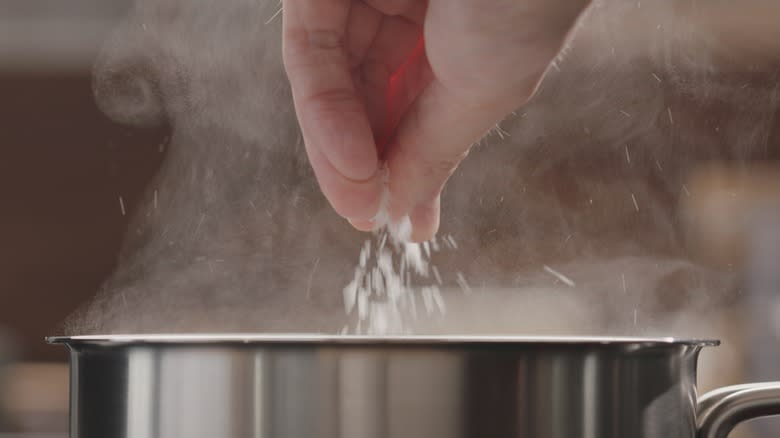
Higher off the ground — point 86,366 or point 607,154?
point 607,154

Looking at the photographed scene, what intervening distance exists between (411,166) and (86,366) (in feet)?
0.69

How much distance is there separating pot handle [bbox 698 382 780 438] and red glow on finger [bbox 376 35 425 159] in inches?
9.2

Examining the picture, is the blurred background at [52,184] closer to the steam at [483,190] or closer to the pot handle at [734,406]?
the steam at [483,190]

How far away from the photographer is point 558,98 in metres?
1.26

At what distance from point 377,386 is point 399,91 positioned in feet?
0.90

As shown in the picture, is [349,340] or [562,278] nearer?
[349,340]

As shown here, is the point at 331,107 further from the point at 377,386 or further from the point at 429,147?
the point at 377,386

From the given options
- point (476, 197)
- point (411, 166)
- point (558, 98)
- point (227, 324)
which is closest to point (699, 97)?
point (558, 98)

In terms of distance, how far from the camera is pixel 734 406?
1.10ft

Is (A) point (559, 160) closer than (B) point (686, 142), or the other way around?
(A) point (559, 160)

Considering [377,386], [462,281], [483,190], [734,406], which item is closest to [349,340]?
[377,386]

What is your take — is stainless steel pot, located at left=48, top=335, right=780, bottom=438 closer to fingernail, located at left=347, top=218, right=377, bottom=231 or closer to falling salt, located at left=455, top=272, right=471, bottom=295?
fingernail, located at left=347, top=218, right=377, bottom=231

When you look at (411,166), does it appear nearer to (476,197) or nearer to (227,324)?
(476,197)

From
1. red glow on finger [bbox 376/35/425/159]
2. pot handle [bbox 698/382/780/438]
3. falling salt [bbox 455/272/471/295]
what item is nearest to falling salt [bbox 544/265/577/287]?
falling salt [bbox 455/272/471/295]
